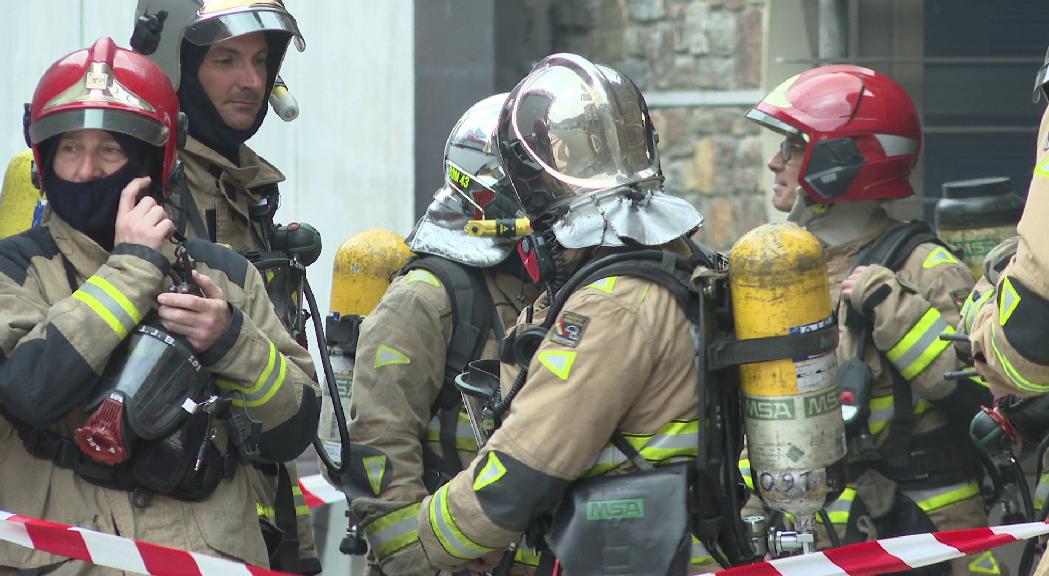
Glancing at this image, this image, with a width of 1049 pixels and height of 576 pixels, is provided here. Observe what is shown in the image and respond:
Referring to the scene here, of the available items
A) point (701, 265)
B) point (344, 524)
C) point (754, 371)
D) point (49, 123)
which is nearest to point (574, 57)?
point (701, 265)

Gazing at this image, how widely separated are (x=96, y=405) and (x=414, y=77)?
6.16 metres

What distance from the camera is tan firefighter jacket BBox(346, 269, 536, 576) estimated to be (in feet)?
12.4

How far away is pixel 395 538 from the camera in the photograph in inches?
149

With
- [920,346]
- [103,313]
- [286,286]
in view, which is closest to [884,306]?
[920,346]

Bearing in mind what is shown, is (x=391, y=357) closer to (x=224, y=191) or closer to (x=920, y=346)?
(x=224, y=191)

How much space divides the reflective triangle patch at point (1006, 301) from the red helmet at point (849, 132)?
2.09 metres

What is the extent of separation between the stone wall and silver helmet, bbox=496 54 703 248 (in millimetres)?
5452

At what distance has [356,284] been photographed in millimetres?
4371

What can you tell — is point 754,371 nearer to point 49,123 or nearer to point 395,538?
point 395,538

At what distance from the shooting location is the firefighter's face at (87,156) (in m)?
3.16

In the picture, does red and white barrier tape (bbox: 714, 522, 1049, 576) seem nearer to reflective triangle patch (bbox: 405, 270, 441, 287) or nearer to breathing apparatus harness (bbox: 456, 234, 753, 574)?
breathing apparatus harness (bbox: 456, 234, 753, 574)

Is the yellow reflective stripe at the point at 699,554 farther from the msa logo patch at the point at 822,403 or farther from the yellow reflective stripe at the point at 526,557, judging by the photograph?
the yellow reflective stripe at the point at 526,557

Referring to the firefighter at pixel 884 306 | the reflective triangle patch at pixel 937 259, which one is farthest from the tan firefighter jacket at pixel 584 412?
the reflective triangle patch at pixel 937 259

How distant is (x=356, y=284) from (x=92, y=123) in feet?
4.44
